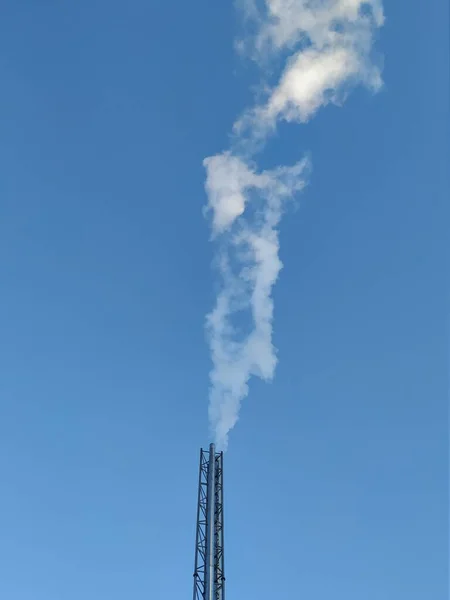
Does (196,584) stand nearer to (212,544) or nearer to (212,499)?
(212,544)

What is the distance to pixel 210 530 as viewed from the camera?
130ft

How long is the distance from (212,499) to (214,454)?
3313 mm

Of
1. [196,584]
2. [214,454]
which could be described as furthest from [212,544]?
[214,454]

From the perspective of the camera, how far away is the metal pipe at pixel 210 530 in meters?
36.9

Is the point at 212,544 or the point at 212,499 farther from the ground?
the point at 212,499

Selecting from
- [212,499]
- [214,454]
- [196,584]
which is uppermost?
[214,454]

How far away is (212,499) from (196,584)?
18.4 ft

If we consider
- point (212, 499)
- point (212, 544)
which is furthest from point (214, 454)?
point (212, 544)

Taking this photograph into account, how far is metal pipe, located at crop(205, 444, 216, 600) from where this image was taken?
121 feet

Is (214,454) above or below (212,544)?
above

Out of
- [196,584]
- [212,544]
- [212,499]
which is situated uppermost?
[212,499]

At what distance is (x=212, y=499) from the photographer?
135ft

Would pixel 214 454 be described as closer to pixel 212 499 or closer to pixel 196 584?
pixel 212 499

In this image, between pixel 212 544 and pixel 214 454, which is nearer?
pixel 212 544
